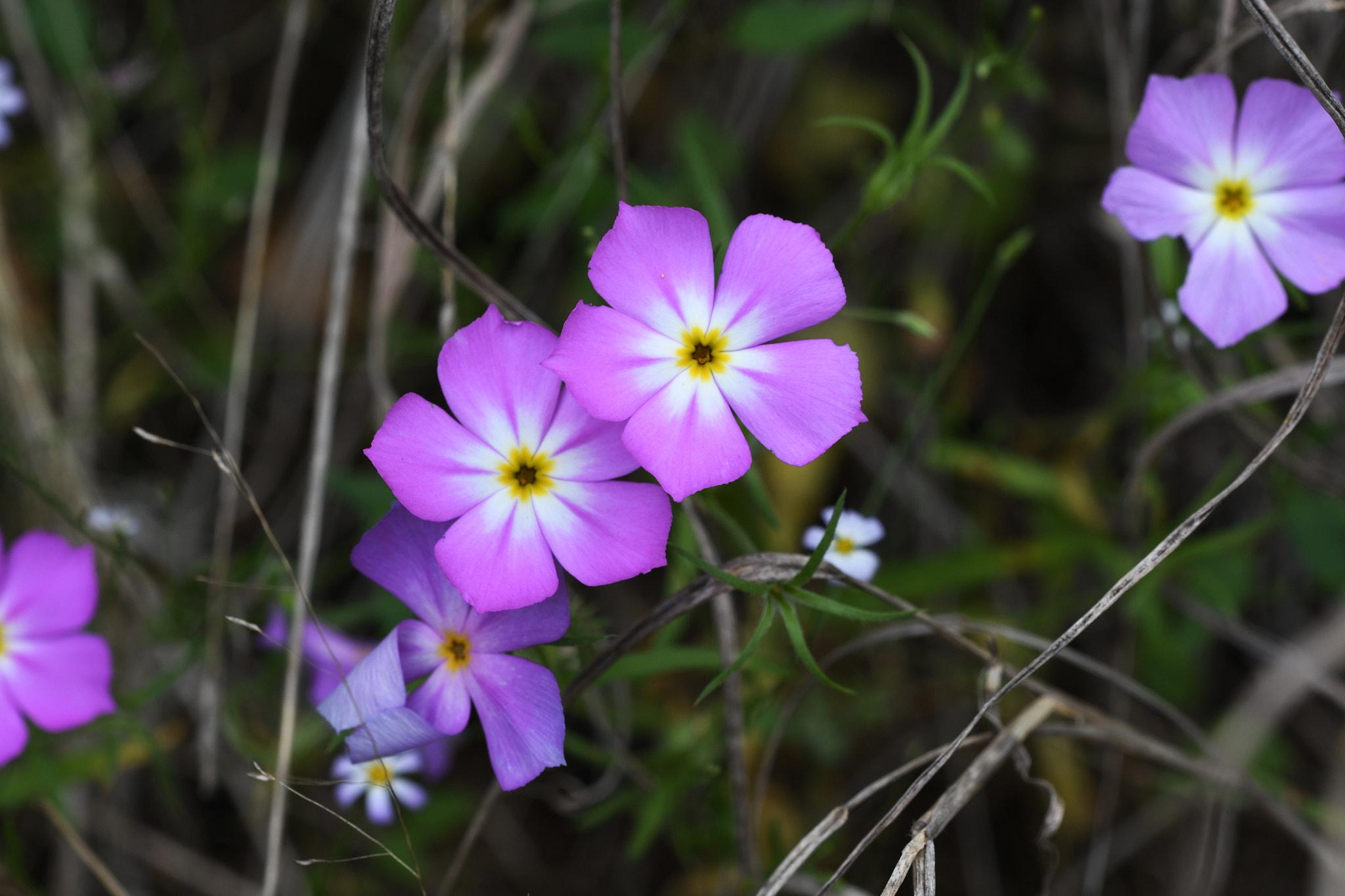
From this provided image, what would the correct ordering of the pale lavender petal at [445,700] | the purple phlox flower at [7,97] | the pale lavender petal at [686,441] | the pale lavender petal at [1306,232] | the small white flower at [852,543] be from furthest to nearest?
the purple phlox flower at [7,97] < the small white flower at [852,543] < the pale lavender petal at [1306,232] < the pale lavender petal at [445,700] < the pale lavender petal at [686,441]

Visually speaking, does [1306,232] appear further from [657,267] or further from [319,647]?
[319,647]

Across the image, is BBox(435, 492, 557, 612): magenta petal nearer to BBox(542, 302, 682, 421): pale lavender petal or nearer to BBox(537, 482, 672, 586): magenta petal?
BBox(537, 482, 672, 586): magenta petal

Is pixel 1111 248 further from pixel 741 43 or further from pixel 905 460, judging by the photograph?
pixel 741 43

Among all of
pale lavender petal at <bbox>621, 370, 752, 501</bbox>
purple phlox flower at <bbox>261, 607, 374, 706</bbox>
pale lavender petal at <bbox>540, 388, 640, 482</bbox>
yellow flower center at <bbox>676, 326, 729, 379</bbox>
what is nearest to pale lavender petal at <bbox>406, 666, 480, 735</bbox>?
pale lavender petal at <bbox>540, 388, 640, 482</bbox>

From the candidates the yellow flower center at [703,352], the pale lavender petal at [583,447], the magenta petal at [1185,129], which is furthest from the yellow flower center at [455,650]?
the magenta petal at [1185,129]

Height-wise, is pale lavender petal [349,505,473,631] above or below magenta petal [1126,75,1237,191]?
below

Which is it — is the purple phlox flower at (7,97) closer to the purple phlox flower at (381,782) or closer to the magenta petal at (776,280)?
the purple phlox flower at (381,782)

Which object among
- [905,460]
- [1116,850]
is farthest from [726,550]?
[1116,850]
